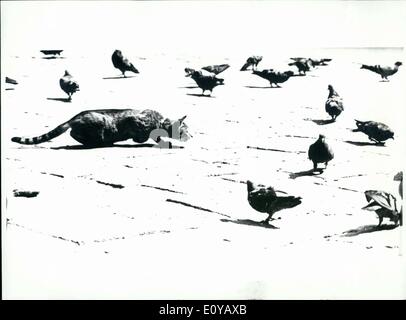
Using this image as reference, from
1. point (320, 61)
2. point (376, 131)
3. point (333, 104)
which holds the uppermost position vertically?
point (320, 61)

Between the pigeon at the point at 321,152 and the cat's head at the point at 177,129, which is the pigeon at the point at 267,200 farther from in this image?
the cat's head at the point at 177,129

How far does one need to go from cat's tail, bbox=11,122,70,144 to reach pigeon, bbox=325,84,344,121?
4.27 ft

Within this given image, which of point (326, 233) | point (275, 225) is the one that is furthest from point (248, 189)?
point (326, 233)

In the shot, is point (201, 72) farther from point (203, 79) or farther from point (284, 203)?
point (284, 203)

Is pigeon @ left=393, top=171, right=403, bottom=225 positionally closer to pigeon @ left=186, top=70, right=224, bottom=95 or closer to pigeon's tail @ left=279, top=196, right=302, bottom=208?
pigeon's tail @ left=279, top=196, right=302, bottom=208

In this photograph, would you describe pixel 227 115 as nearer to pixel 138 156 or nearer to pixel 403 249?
pixel 138 156

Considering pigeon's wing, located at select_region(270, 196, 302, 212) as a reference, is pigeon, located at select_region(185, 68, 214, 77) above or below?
above

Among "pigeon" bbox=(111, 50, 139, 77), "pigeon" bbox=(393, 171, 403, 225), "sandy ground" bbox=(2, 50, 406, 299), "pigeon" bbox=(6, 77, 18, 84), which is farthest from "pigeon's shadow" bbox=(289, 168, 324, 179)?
"pigeon" bbox=(6, 77, 18, 84)

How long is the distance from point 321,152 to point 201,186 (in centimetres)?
62

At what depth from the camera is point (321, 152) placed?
3592mm

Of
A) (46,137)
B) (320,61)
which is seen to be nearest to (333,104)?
(320,61)

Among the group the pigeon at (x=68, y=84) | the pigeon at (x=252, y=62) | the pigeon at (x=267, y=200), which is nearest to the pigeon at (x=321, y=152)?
the pigeon at (x=267, y=200)

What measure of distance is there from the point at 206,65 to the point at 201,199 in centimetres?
66

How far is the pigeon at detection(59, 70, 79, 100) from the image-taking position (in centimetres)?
357
